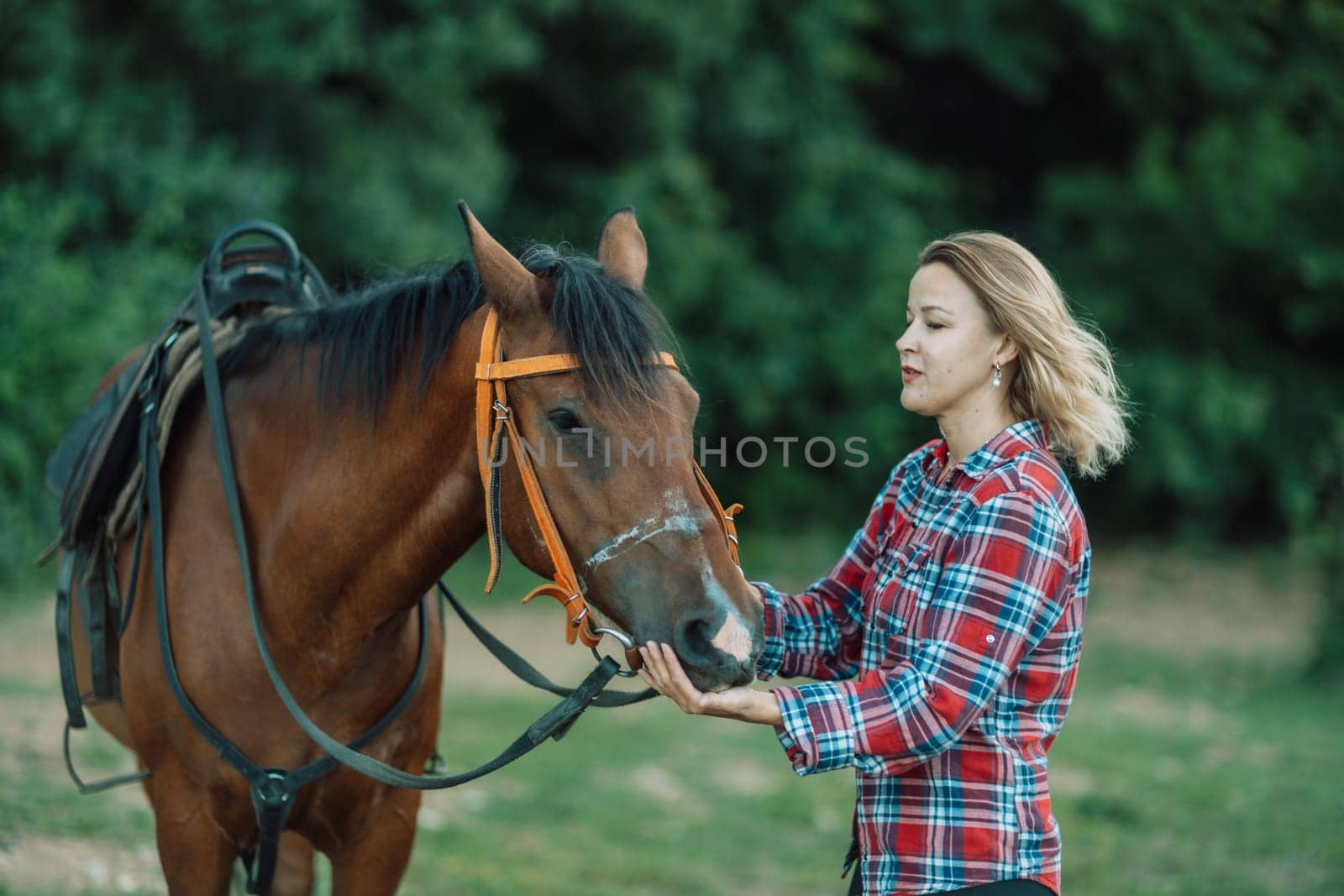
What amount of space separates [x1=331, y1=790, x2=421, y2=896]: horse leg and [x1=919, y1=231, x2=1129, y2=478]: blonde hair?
5.25 feet

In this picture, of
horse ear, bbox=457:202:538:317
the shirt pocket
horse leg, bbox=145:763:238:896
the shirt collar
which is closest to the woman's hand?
the shirt pocket

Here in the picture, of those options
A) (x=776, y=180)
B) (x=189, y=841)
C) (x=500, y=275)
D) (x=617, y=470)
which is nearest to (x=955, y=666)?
(x=617, y=470)

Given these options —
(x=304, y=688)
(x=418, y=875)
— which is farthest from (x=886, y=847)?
(x=418, y=875)

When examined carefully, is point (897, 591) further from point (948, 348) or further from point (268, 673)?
point (268, 673)

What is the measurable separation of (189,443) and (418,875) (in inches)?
93.1

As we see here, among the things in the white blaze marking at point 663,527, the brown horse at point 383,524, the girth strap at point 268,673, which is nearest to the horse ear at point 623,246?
the brown horse at point 383,524

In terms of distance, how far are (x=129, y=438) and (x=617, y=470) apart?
4.62 ft

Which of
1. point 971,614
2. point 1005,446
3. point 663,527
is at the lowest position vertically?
point 971,614

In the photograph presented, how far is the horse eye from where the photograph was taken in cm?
191

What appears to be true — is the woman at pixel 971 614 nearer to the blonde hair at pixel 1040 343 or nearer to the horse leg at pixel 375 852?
the blonde hair at pixel 1040 343

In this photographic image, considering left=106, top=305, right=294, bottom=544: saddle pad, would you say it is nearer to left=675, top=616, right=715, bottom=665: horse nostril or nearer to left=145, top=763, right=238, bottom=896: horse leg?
left=145, top=763, right=238, bottom=896: horse leg

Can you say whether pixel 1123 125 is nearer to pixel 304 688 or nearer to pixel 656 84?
pixel 656 84

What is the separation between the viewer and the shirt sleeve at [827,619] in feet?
7.37

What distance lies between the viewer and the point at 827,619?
230 cm
